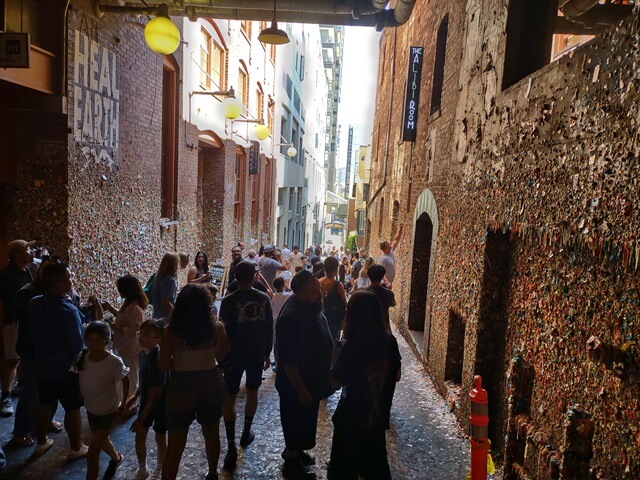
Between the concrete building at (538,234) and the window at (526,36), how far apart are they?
0.01 m

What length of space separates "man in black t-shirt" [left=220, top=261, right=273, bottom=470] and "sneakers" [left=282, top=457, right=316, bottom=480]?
1.54 ft

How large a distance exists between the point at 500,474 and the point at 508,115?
3.21 metres

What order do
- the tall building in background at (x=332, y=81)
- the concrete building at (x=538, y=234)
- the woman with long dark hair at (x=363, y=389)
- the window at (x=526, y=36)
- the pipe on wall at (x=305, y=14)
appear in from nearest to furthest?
the concrete building at (x=538, y=234) → the woman with long dark hair at (x=363, y=389) → the window at (x=526, y=36) → the pipe on wall at (x=305, y=14) → the tall building in background at (x=332, y=81)

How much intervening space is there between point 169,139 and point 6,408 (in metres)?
6.32

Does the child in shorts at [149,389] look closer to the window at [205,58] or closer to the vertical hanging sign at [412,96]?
the vertical hanging sign at [412,96]

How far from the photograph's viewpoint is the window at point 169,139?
9.97m

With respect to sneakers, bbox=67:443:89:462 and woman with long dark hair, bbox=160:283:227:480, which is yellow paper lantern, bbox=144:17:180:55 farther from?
sneakers, bbox=67:443:89:462

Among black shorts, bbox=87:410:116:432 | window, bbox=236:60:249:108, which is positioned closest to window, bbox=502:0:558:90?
black shorts, bbox=87:410:116:432

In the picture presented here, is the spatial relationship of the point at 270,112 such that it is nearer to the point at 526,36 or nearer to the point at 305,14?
the point at 305,14

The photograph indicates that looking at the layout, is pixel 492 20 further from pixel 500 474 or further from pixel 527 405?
pixel 500 474

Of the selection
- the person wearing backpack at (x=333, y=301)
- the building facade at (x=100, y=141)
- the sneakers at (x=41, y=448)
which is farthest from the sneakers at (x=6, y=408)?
the person wearing backpack at (x=333, y=301)

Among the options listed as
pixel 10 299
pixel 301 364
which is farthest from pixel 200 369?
pixel 10 299

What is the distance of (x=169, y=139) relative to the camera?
10023mm

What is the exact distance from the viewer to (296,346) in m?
3.95
